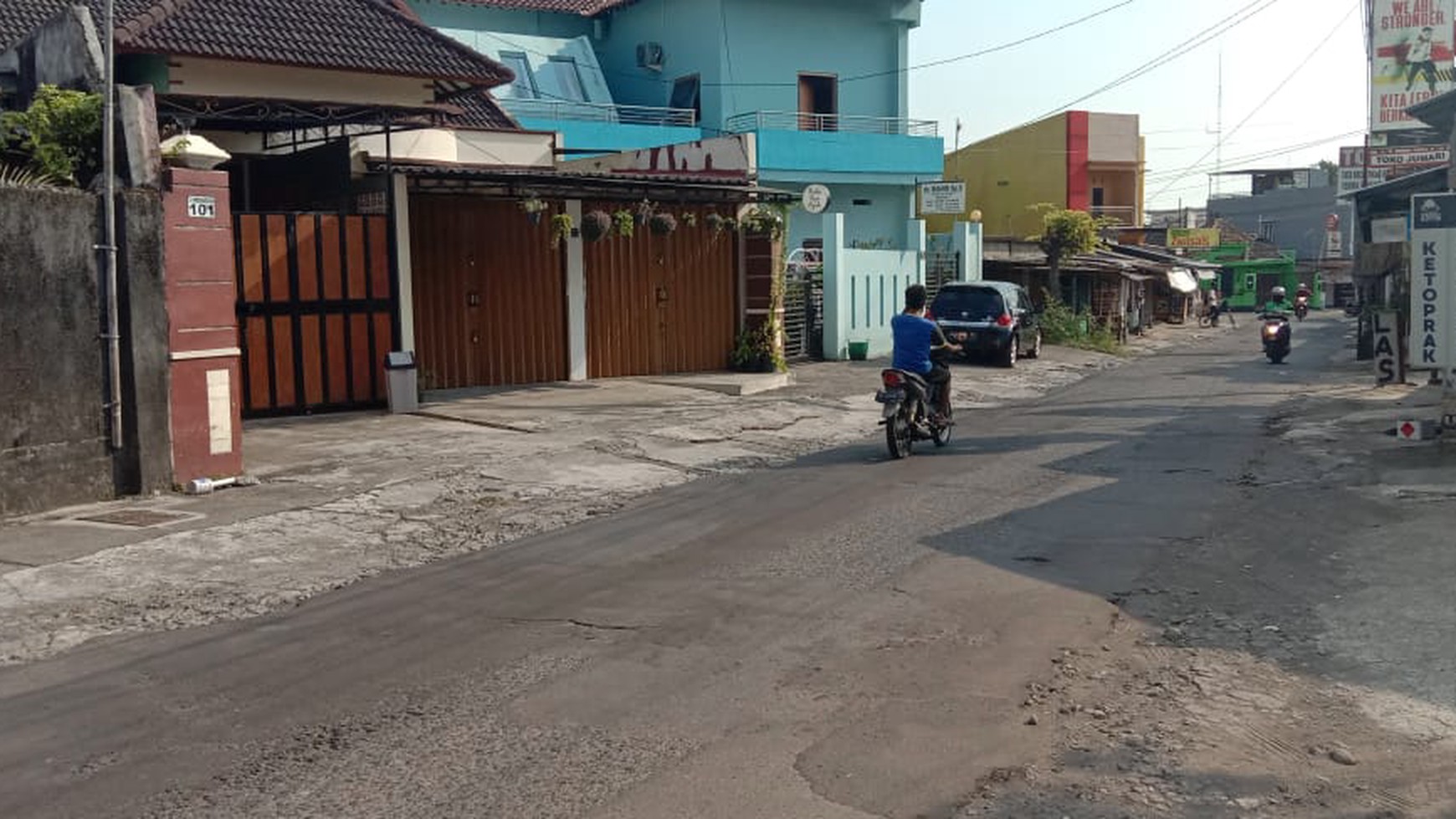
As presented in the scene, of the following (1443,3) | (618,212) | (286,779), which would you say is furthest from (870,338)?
(1443,3)

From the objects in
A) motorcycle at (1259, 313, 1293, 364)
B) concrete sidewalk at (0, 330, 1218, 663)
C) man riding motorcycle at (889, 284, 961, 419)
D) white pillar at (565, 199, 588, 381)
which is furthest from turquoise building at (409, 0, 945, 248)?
man riding motorcycle at (889, 284, 961, 419)

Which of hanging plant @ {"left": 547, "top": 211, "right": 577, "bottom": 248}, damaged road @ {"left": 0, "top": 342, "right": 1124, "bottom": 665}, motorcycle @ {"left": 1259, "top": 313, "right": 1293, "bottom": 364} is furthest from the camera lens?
motorcycle @ {"left": 1259, "top": 313, "right": 1293, "bottom": 364}

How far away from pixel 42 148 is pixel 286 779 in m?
7.79

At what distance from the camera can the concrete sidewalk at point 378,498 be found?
7.70m

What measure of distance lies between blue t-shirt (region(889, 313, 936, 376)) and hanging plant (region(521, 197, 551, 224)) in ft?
22.8

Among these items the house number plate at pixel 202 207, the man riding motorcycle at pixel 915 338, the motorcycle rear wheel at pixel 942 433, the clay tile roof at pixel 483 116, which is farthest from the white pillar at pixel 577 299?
the house number plate at pixel 202 207

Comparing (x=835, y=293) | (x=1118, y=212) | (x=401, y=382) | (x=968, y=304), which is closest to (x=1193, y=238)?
(x=1118, y=212)

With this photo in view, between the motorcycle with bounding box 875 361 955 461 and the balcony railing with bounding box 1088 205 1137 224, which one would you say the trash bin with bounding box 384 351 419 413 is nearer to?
the motorcycle with bounding box 875 361 955 461

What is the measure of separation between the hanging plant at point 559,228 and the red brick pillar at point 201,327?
7.79 meters

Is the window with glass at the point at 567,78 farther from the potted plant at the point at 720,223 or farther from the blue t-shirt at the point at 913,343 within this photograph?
the blue t-shirt at the point at 913,343

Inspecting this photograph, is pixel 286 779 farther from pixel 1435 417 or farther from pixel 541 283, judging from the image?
pixel 541 283

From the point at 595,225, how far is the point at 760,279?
161 inches

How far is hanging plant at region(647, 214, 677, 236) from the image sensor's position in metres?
19.9

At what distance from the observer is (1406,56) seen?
41.9m
